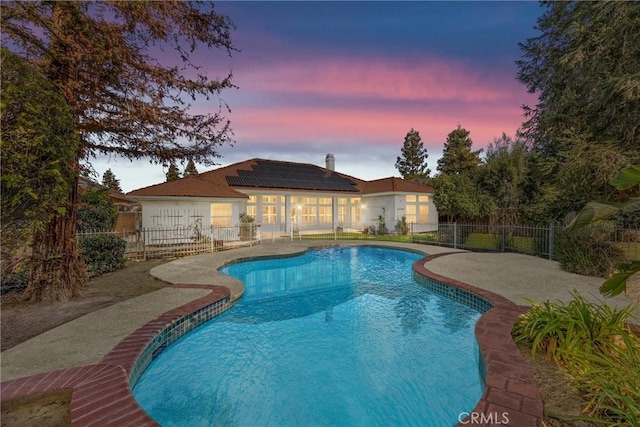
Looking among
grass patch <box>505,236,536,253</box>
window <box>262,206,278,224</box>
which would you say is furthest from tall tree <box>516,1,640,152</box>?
window <box>262,206,278,224</box>

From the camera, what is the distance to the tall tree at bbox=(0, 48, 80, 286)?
3.67 meters

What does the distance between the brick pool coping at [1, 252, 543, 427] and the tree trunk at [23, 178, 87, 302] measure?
338cm

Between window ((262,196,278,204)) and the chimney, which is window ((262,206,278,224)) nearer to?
window ((262,196,278,204))

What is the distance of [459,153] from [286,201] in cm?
2360

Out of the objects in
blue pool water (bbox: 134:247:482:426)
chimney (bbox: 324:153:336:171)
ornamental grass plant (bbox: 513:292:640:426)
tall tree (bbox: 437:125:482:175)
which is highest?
tall tree (bbox: 437:125:482:175)

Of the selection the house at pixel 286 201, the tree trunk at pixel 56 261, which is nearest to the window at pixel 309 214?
the house at pixel 286 201

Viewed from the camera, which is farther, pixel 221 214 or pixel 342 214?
pixel 342 214

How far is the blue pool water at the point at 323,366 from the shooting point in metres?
3.37

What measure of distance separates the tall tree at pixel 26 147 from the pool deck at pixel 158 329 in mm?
1690

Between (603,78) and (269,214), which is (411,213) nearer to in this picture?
(269,214)

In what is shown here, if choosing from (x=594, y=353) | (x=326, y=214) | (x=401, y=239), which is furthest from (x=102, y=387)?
(x=326, y=214)

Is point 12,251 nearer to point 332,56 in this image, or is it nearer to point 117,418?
point 117,418

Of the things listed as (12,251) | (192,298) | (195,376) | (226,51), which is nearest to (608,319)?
(195,376)

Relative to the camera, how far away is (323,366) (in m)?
4.39
